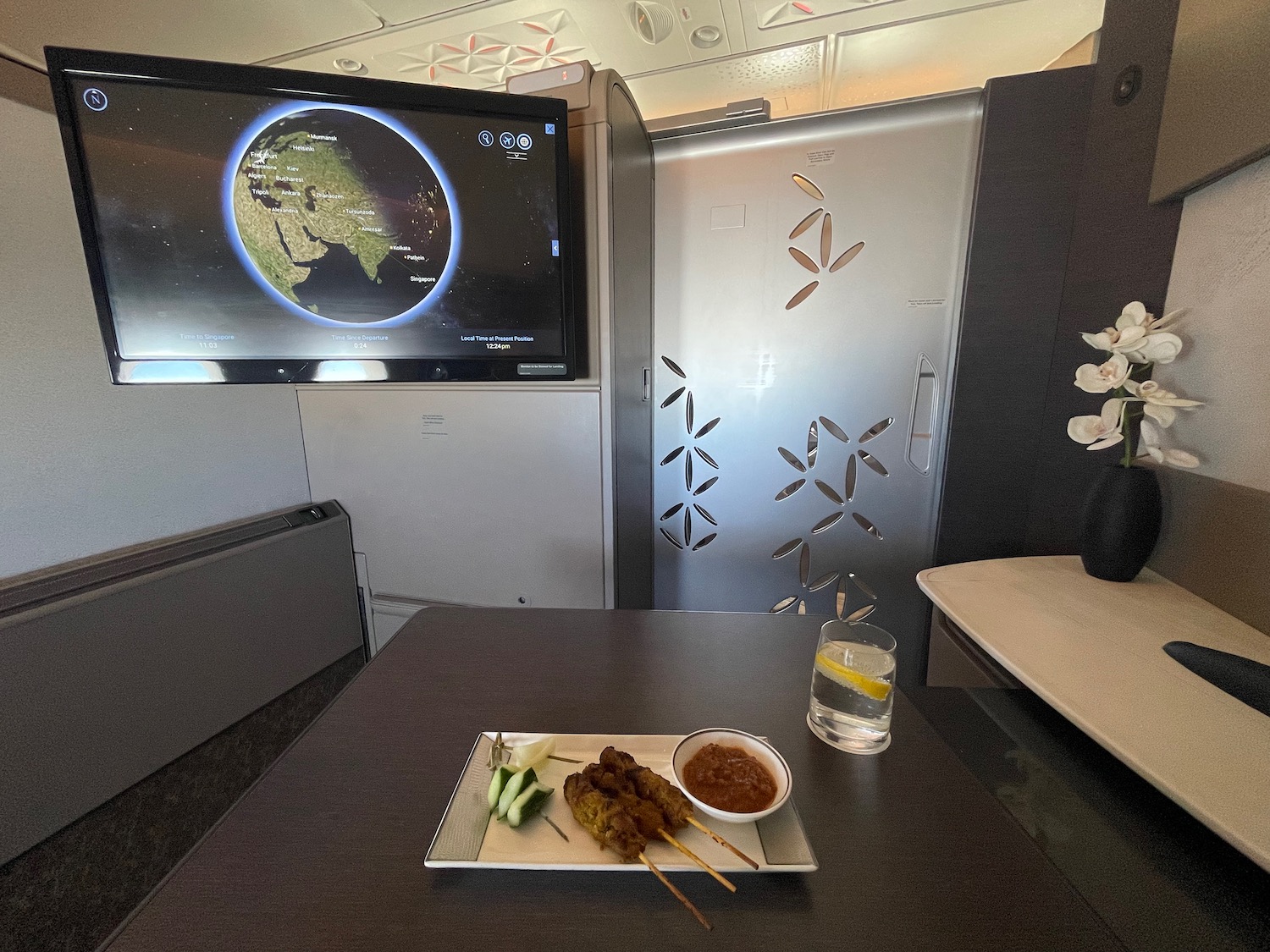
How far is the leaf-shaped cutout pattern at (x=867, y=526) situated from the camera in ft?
6.12

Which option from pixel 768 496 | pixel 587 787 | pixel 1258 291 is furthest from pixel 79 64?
pixel 1258 291

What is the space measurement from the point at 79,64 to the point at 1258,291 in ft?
7.68

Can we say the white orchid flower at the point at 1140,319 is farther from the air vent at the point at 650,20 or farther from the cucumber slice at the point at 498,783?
the air vent at the point at 650,20

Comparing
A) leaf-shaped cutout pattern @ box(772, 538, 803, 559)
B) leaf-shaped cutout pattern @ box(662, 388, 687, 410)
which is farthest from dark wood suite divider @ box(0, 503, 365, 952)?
leaf-shaped cutout pattern @ box(772, 538, 803, 559)

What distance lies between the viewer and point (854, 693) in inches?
28.2

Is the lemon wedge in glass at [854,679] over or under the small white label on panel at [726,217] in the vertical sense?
under

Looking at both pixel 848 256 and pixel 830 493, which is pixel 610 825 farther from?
pixel 848 256

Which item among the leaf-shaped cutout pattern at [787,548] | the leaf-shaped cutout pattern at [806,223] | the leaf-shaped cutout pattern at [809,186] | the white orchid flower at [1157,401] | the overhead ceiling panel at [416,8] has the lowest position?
the leaf-shaped cutout pattern at [787,548]

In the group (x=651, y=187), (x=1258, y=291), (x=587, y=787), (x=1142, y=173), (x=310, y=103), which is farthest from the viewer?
(x=651, y=187)

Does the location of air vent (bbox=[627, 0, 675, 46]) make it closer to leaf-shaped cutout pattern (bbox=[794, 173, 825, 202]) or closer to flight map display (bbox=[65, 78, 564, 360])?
leaf-shaped cutout pattern (bbox=[794, 173, 825, 202])

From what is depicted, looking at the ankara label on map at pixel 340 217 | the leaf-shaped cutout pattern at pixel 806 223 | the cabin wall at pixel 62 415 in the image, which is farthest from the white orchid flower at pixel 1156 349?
the cabin wall at pixel 62 415

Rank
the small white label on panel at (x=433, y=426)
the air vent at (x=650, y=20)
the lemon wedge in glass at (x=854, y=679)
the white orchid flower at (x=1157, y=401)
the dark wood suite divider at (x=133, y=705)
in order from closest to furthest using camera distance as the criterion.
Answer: the lemon wedge in glass at (x=854, y=679) → the dark wood suite divider at (x=133, y=705) → the white orchid flower at (x=1157, y=401) → the small white label on panel at (x=433, y=426) → the air vent at (x=650, y=20)

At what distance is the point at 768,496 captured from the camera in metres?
1.97

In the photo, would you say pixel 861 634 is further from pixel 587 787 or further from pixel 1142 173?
pixel 1142 173
